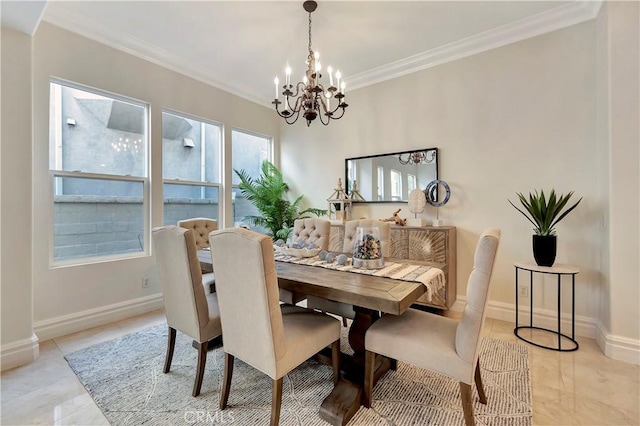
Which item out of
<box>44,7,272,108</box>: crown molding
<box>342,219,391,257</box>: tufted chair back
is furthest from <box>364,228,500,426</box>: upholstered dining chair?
<box>44,7,272,108</box>: crown molding

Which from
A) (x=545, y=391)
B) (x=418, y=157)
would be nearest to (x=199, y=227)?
(x=418, y=157)

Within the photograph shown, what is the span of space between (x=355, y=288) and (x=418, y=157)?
246cm

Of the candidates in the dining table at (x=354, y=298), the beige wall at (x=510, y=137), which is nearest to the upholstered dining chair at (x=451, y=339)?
the dining table at (x=354, y=298)

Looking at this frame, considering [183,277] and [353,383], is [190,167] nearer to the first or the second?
[183,277]

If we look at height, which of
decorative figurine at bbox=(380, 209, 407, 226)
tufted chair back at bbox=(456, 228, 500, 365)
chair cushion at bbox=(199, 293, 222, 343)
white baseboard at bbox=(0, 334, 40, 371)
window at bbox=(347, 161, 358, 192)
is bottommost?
white baseboard at bbox=(0, 334, 40, 371)

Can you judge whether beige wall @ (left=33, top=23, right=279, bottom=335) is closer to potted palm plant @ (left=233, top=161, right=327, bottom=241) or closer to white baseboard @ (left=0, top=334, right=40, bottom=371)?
white baseboard @ (left=0, top=334, right=40, bottom=371)

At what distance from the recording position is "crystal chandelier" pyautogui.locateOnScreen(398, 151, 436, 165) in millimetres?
3375

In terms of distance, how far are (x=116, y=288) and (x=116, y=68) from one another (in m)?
2.38

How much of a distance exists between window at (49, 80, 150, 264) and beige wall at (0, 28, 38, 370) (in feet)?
1.71

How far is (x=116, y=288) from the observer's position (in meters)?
3.00

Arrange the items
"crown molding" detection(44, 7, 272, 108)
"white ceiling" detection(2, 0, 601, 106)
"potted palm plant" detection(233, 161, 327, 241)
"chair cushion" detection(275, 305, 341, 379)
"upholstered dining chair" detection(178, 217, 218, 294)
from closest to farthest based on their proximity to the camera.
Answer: "chair cushion" detection(275, 305, 341, 379)
"white ceiling" detection(2, 0, 601, 106)
"crown molding" detection(44, 7, 272, 108)
"upholstered dining chair" detection(178, 217, 218, 294)
"potted palm plant" detection(233, 161, 327, 241)

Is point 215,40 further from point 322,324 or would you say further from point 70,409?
point 70,409

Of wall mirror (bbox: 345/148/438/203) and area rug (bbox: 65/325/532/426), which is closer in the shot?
area rug (bbox: 65/325/532/426)

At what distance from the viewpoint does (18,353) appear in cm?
212
